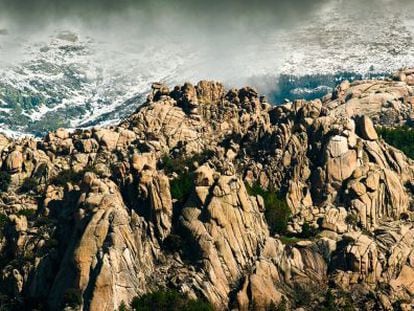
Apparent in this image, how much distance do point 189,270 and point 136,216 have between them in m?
17.9

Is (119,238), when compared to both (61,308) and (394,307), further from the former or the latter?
(394,307)

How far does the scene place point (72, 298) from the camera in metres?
162

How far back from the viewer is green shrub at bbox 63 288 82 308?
162 metres

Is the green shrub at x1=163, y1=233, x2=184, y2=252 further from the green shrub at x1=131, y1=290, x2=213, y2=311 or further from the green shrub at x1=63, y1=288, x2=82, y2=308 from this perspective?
the green shrub at x1=63, y1=288, x2=82, y2=308

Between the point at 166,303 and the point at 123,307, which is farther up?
the point at 166,303

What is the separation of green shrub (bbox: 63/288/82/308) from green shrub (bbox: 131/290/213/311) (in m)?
10.5

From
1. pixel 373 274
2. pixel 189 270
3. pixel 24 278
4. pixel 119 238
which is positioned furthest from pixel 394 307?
pixel 24 278

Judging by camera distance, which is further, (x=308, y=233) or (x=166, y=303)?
(x=308, y=233)

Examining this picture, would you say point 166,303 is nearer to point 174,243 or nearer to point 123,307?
point 123,307

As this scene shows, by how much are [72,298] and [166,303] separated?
60.0 ft

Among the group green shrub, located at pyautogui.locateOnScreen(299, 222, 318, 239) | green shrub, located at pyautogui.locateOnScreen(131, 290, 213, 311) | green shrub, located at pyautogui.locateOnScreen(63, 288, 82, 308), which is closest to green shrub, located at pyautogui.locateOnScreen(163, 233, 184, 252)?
green shrub, located at pyautogui.locateOnScreen(131, 290, 213, 311)

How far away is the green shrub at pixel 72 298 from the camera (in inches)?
6388

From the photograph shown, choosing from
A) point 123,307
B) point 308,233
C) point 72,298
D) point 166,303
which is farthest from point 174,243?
point 308,233

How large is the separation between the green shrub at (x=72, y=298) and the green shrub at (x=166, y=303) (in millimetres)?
10507
